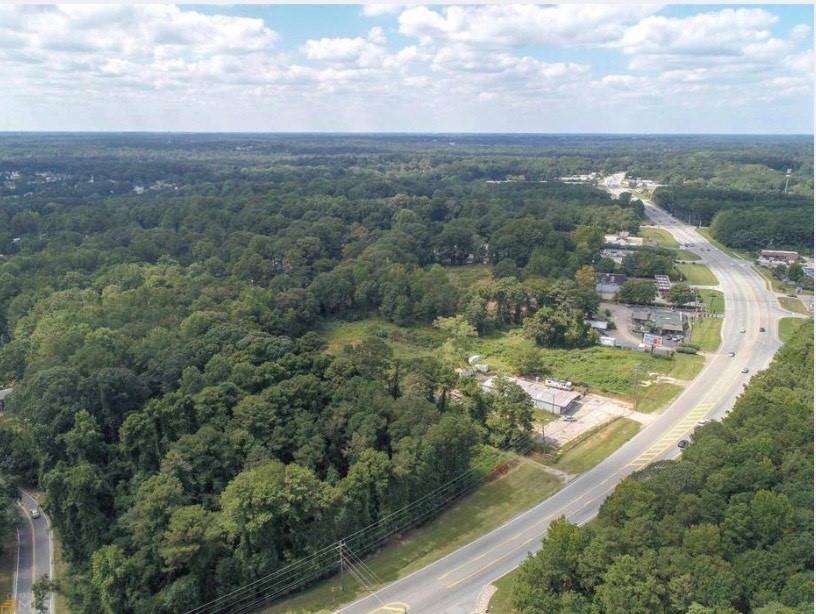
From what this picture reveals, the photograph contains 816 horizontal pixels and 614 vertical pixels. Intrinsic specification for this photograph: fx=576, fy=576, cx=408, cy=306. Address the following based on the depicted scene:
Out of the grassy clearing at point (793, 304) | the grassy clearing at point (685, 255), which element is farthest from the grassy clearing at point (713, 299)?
the grassy clearing at point (685, 255)

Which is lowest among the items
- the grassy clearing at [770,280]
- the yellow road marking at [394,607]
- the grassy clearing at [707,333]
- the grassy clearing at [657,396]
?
the yellow road marking at [394,607]

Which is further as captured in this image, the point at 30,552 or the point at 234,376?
the point at 234,376

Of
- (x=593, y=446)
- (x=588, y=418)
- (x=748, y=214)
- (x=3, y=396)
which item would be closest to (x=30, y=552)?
(x=3, y=396)

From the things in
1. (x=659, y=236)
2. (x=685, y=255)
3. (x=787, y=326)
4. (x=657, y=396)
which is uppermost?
(x=659, y=236)

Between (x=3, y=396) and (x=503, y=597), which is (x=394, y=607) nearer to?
(x=503, y=597)

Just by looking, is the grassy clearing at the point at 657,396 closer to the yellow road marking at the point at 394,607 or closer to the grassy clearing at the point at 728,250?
the yellow road marking at the point at 394,607

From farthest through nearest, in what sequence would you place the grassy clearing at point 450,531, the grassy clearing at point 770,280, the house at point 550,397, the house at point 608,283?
the grassy clearing at point 770,280 → the house at point 608,283 → the house at point 550,397 → the grassy clearing at point 450,531

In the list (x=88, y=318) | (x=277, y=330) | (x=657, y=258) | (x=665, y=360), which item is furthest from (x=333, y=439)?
(x=657, y=258)
